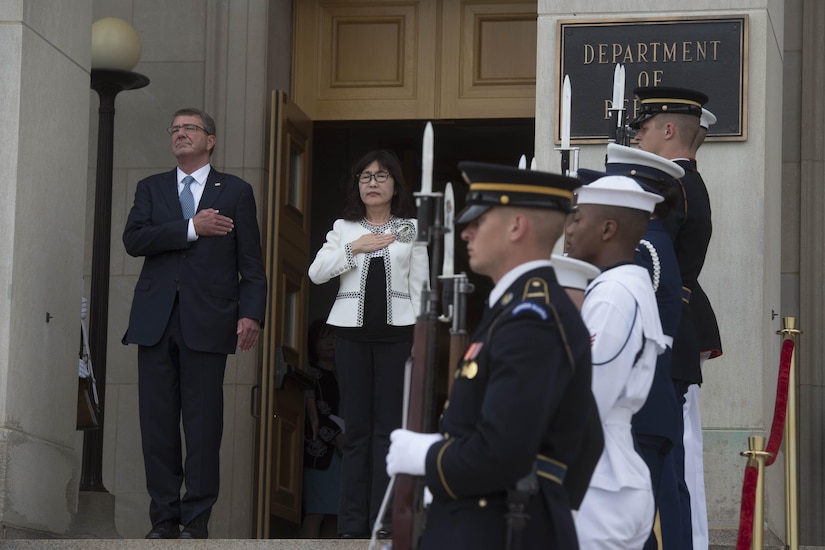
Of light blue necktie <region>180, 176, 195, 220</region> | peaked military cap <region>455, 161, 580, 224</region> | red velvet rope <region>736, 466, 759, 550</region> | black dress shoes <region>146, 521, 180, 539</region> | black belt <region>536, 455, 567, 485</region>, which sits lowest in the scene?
black dress shoes <region>146, 521, 180, 539</region>

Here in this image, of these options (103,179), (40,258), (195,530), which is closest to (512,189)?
(195,530)

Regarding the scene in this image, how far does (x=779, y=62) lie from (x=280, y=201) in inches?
122

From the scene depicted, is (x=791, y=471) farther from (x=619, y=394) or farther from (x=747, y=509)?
(x=619, y=394)

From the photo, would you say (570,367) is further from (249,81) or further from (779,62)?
(249,81)

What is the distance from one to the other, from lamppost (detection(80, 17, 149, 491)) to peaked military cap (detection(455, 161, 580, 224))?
549cm

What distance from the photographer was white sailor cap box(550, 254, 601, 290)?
5.24m

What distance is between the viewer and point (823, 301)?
1051cm

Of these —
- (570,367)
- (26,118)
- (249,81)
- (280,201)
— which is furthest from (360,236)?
(570,367)

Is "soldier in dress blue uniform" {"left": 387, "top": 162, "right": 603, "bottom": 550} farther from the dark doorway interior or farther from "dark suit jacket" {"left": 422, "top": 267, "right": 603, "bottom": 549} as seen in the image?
the dark doorway interior

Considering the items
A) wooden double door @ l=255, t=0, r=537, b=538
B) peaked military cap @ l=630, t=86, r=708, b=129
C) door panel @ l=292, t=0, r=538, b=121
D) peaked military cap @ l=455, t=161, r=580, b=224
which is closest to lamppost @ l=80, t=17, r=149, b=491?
wooden double door @ l=255, t=0, r=537, b=538

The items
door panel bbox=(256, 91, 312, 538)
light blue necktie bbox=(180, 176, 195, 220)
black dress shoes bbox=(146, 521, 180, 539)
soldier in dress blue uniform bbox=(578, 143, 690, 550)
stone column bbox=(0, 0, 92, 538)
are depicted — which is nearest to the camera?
soldier in dress blue uniform bbox=(578, 143, 690, 550)

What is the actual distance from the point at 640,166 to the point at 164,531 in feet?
9.36

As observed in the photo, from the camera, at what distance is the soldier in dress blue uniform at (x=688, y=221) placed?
6.63 meters

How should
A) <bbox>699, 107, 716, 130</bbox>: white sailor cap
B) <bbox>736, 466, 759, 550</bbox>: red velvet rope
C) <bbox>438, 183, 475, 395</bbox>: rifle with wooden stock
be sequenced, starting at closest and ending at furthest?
<bbox>438, 183, 475, 395</bbox>: rifle with wooden stock < <bbox>736, 466, 759, 550</bbox>: red velvet rope < <bbox>699, 107, 716, 130</bbox>: white sailor cap
